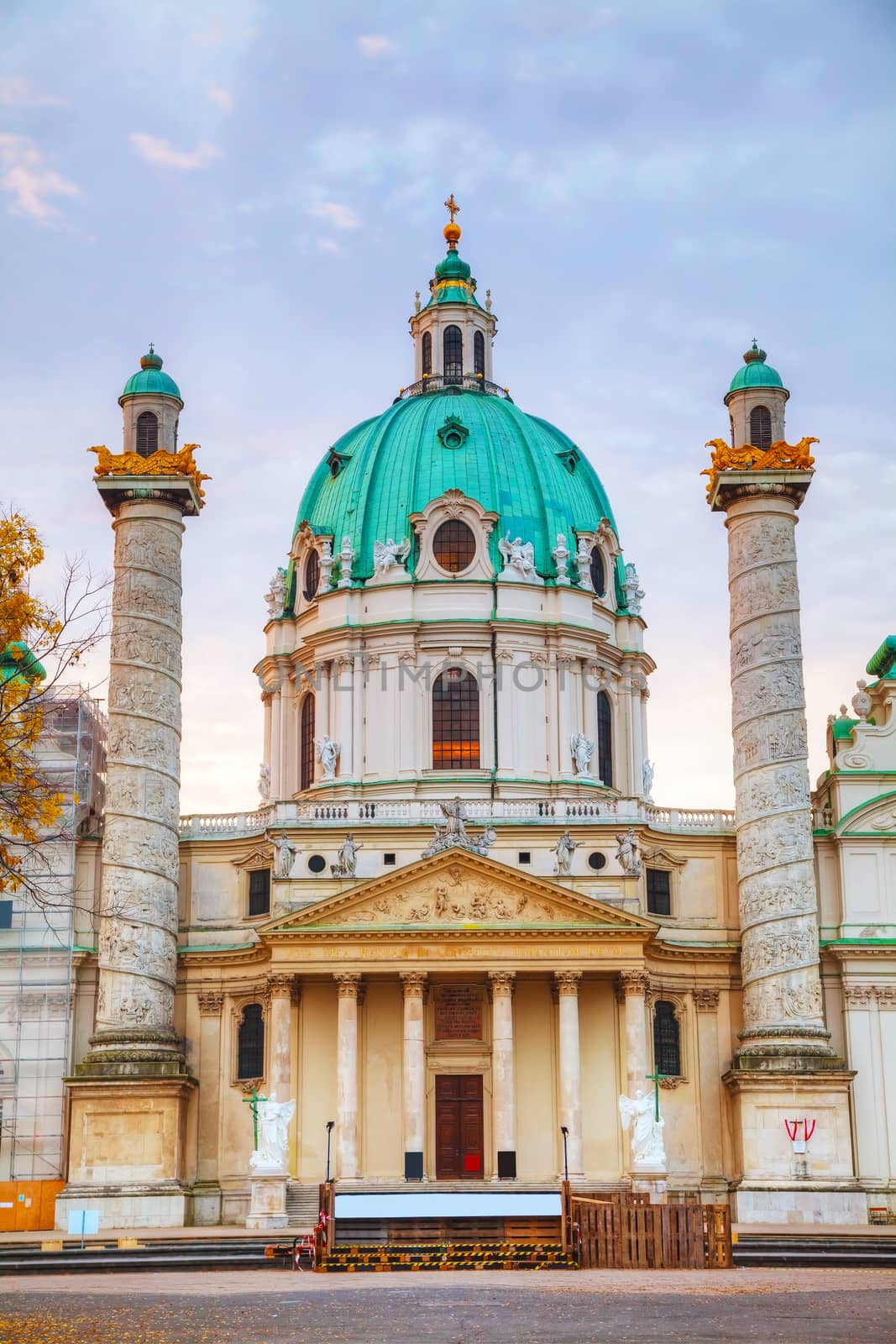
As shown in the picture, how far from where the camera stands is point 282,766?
66438mm

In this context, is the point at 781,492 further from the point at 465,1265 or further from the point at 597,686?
the point at 465,1265

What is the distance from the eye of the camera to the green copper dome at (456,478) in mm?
66500

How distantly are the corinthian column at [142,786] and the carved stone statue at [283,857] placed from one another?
307 cm

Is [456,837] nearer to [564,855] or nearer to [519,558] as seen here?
[564,855]

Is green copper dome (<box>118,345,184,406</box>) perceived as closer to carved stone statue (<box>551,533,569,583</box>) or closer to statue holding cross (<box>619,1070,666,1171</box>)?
carved stone statue (<box>551,533,569,583</box>)

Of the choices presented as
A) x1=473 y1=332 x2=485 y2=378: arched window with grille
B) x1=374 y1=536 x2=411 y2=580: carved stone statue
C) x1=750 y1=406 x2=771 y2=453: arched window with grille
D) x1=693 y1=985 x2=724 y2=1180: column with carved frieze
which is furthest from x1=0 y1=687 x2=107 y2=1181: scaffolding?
x1=750 y1=406 x2=771 y2=453: arched window with grille

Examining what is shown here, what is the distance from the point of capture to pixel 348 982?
5450 centimetres

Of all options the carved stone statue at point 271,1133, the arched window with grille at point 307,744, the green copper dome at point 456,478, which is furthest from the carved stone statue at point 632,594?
the carved stone statue at point 271,1133

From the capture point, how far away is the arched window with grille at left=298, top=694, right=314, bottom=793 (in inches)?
2586

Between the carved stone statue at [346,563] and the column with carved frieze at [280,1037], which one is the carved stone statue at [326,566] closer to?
the carved stone statue at [346,563]

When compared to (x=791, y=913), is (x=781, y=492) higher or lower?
higher

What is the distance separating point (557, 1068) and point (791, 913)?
8269mm

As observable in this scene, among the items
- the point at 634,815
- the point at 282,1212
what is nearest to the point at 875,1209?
the point at 634,815

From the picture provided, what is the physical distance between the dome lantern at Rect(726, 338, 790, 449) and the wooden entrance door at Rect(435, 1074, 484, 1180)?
70.7ft
